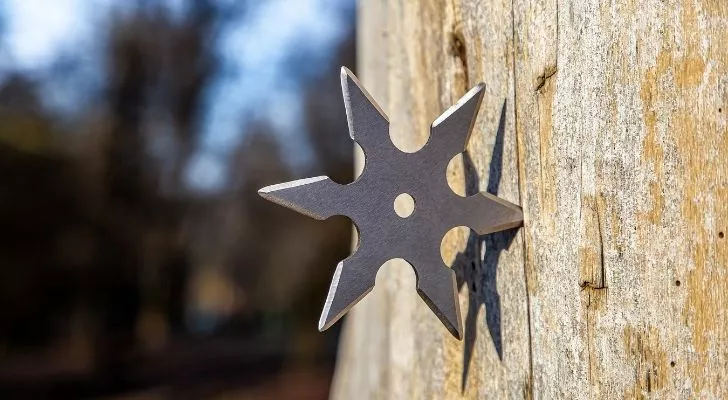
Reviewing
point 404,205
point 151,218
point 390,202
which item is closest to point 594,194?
point 390,202

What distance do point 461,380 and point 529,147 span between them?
45 cm

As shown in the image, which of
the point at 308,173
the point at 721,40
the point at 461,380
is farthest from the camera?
the point at 308,173

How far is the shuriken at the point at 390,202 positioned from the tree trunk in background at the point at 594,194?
0.35 feet

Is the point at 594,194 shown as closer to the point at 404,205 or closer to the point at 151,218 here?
the point at 404,205

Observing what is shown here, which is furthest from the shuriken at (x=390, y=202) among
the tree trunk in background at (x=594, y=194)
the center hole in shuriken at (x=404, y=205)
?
the center hole in shuriken at (x=404, y=205)

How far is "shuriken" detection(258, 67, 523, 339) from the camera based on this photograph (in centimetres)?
88

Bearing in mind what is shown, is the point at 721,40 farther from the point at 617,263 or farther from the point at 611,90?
the point at 617,263

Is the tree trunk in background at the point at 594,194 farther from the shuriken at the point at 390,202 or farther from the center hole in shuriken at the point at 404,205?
the center hole in shuriken at the point at 404,205

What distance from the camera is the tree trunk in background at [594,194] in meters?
0.73

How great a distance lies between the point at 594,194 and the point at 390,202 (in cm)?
25

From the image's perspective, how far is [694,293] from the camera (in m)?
0.73

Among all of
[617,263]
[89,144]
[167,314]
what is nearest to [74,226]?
[89,144]

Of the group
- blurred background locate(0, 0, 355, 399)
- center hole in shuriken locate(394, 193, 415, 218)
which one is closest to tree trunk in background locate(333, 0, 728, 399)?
center hole in shuriken locate(394, 193, 415, 218)

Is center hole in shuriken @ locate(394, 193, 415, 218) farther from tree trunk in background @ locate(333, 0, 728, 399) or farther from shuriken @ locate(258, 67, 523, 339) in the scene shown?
shuriken @ locate(258, 67, 523, 339)
